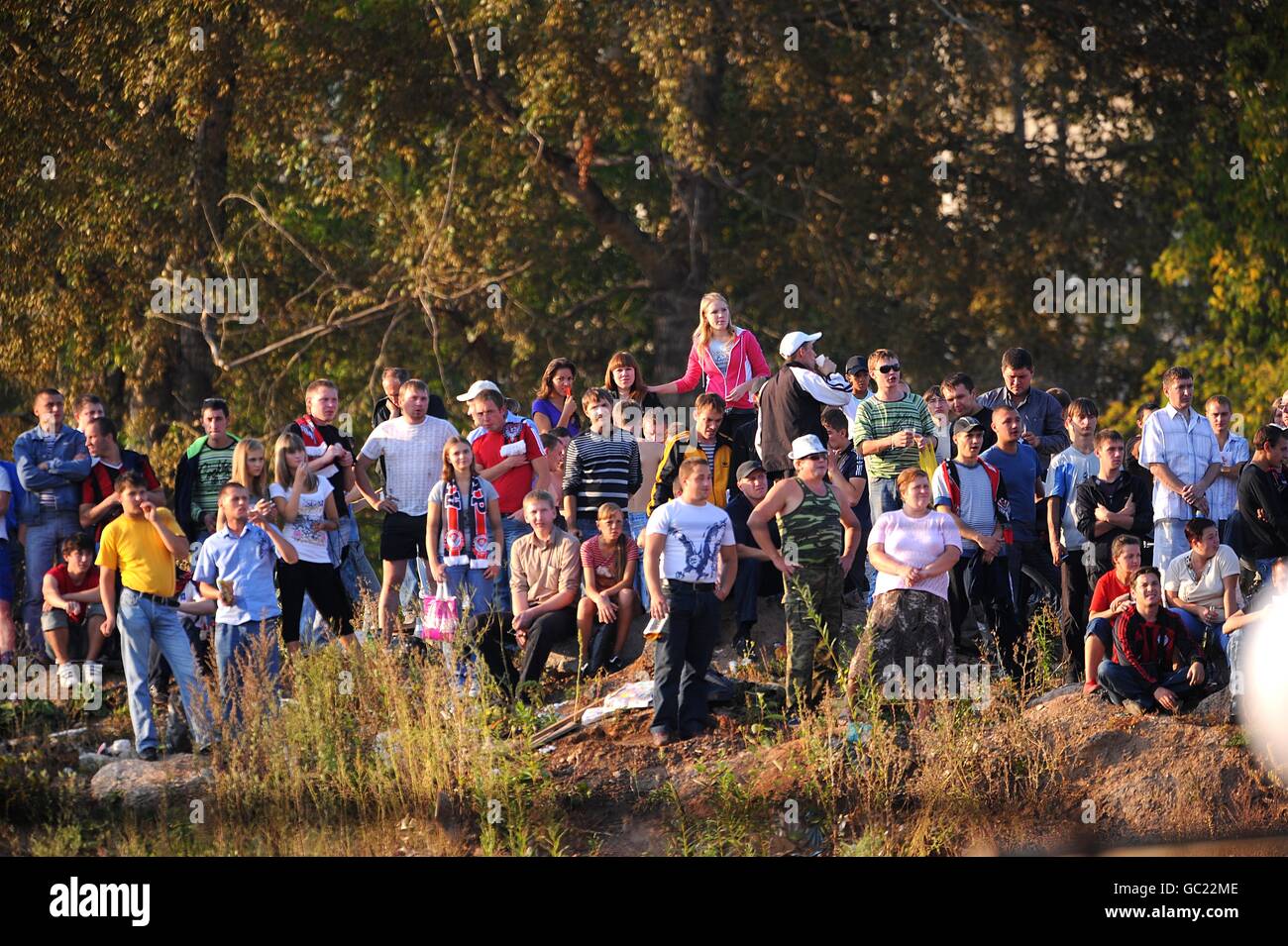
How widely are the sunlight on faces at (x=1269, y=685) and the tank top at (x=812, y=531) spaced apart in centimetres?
241

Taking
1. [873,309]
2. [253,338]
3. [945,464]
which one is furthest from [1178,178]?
[945,464]

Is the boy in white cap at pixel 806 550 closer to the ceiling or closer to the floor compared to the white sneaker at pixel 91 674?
closer to the ceiling

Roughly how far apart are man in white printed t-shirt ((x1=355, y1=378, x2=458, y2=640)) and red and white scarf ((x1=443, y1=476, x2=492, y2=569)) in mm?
504

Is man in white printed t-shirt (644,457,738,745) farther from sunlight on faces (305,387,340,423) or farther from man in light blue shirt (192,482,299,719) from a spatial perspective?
sunlight on faces (305,387,340,423)

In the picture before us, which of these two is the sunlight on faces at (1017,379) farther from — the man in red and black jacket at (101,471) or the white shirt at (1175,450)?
the man in red and black jacket at (101,471)

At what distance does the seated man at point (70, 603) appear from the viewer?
12.6 metres

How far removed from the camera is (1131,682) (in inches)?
442

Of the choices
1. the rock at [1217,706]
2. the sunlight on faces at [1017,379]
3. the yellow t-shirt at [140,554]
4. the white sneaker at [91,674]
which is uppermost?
the sunlight on faces at [1017,379]

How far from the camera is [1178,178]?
2294 centimetres

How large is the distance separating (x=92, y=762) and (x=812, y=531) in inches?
188

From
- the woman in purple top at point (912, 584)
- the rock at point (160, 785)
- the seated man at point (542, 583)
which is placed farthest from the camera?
the seated man at point (542, 583)

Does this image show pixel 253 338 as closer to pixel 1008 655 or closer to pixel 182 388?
pixel 182 388

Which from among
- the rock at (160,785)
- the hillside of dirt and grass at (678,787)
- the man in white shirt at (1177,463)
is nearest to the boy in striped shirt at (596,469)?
the hillside of dirt and grass at (678,787)

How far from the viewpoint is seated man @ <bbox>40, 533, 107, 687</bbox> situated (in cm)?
1257
